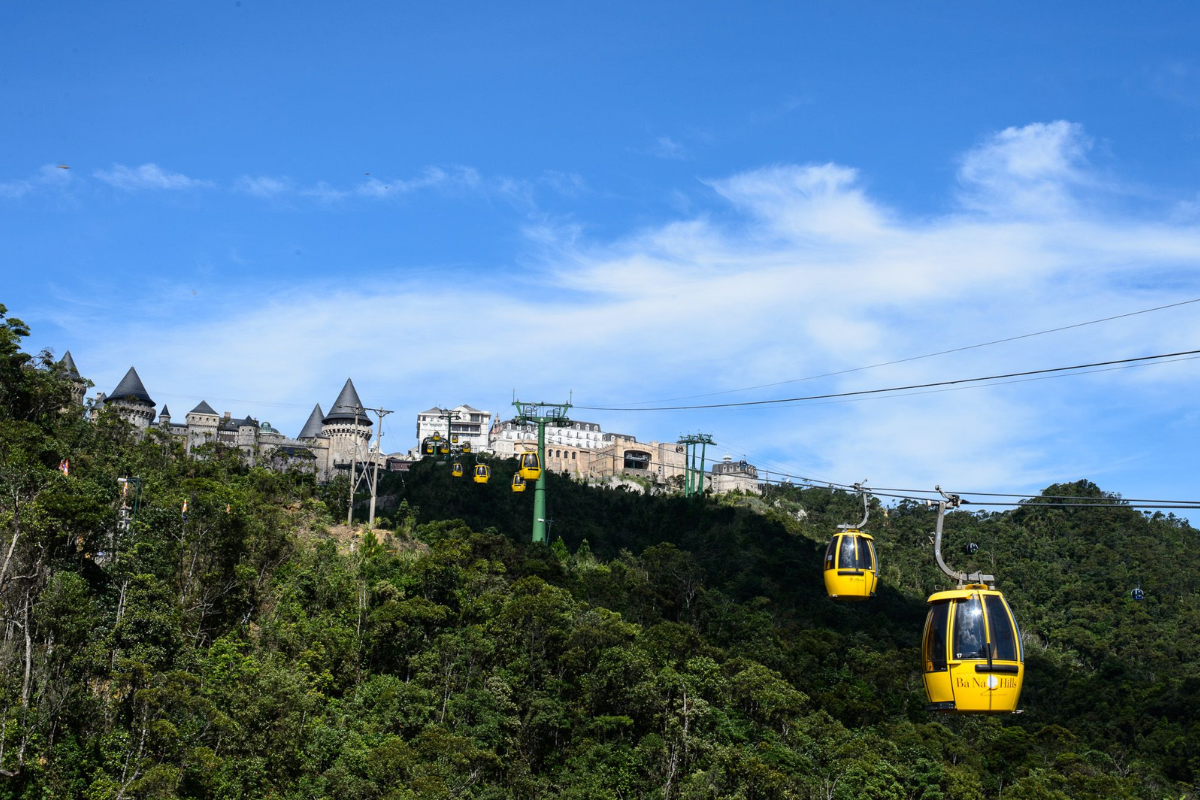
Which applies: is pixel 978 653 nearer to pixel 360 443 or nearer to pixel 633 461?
pixel 360 443

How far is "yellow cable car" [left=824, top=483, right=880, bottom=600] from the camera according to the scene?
24062mm

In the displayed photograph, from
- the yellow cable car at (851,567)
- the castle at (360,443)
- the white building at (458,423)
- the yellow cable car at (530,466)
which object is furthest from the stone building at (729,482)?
the yellow cable car at (851,567)

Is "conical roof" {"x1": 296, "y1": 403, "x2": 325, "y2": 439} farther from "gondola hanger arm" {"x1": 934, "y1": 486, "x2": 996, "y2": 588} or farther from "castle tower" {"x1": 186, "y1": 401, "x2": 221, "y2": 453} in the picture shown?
"gondola hanger arm" {"x1": 934, "y1": 486, "x2": 996, "y2": 588}

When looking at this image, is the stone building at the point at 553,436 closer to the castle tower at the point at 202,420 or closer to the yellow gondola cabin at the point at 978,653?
the castle tower at the point at 202,420

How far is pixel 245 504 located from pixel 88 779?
554 inches

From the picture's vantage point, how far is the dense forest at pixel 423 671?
35.0 m

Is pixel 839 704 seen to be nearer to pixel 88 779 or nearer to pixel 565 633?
pixel 565 633

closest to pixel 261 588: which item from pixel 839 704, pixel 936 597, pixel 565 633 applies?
A: pixel 565 633

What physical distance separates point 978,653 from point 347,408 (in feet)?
281

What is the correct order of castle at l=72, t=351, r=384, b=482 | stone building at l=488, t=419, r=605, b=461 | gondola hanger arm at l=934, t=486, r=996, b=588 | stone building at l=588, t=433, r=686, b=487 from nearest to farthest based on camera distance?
gondola hanger arm at l=934, t=486, r=996, b=588 < castle at l=72, t=351, r=384, b=482 < stone building at l=588, t=433, r=686, b=487 < stone building at l=488, t=419, r=605, b=461

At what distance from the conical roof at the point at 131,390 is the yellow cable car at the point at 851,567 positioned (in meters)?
82.9

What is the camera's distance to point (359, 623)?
148ft

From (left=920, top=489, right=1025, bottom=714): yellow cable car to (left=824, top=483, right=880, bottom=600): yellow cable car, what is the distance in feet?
19.5

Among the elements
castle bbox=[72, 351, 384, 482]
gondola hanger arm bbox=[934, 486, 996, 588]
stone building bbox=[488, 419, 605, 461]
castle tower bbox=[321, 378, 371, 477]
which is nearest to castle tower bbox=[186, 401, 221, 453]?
castle bbox=[72, 351, 384, 482]
